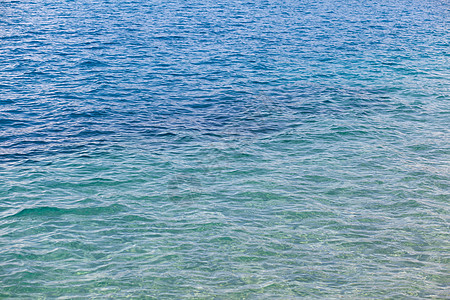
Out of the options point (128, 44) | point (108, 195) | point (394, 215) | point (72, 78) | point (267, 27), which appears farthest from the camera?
point (267, 27)

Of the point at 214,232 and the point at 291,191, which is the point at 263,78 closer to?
the point at 291,191

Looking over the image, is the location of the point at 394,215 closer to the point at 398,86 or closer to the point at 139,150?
the point at 139,150

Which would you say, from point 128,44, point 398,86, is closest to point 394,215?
point 398,86

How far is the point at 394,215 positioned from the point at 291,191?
4.33 m

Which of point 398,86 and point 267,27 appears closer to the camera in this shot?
point 398,86

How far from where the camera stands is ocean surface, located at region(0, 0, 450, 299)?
14.8 meters

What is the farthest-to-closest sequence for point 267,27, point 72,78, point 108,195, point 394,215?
point 267,27 → point 72,78 → point 108,195 → point 394,215

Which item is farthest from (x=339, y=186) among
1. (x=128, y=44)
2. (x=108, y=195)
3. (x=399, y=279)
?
(x=128, y=44)

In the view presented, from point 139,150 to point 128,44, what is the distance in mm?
25796

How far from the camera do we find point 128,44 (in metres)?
46.5

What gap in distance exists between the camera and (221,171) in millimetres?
21812

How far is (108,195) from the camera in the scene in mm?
19438

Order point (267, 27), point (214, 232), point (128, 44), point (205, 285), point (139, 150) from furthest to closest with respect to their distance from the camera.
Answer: point (267, 27)
point (128, 44)
point (139, 150)
point (214, 232)
point (205, 285)

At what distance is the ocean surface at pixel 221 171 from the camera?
1482cm
